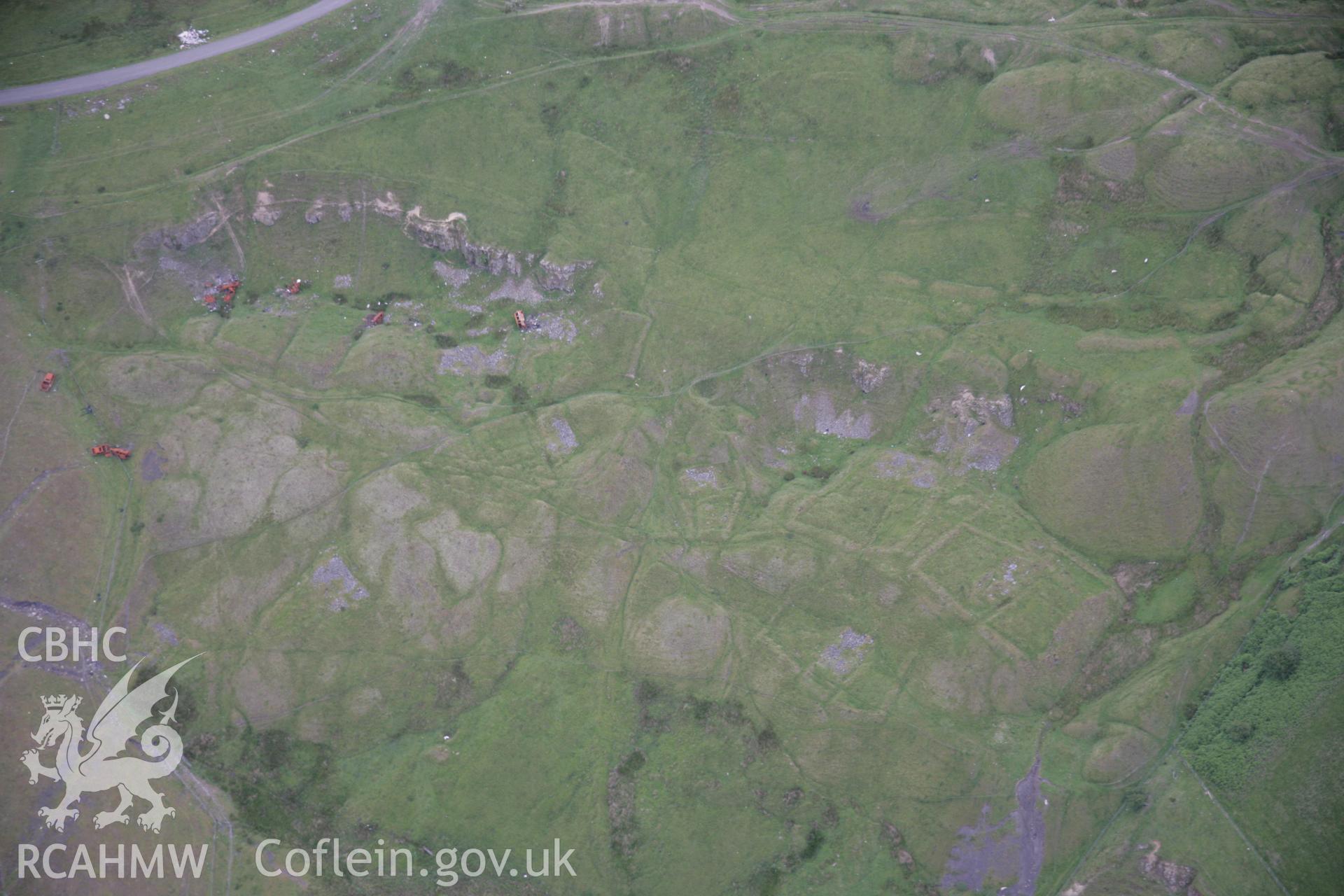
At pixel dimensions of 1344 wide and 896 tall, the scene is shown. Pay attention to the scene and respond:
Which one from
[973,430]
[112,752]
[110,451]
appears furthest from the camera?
[110,451]

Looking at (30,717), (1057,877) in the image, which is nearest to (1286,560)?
(1057,877)

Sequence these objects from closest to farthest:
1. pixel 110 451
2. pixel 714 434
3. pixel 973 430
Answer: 1. pixel 973 430
2. pixel 110 451
3. pixel 714 434

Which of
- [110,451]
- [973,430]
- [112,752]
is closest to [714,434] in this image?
[973,430]

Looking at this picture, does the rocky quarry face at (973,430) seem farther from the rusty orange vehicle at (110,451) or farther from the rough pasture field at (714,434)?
the rusty orange vehicle at (110,451)

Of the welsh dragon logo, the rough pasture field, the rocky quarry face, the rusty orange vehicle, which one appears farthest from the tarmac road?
the rocky quarry face

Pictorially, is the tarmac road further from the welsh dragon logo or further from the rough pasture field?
the welsh dragon logo

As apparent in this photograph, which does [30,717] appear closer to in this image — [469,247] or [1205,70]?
[469,247]

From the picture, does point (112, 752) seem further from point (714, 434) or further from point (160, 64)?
point (160, 64)
